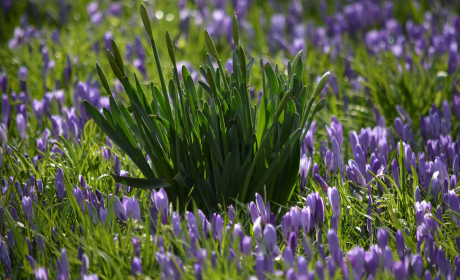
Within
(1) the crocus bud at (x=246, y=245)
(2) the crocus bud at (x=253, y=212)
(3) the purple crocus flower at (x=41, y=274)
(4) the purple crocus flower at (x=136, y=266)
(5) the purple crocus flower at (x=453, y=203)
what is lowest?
(3) the purple crocus flower at (x=41, y=274)

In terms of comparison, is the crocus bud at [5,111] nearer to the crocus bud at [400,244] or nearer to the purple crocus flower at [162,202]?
the purple crocus flower at [162,202]

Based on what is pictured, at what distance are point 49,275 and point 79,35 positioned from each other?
4.01 metres

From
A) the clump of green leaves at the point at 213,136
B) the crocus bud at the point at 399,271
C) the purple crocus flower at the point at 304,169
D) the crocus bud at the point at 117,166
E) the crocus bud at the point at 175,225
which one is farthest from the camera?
the crocus bud at the point at 117,166

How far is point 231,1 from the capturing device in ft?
21.3

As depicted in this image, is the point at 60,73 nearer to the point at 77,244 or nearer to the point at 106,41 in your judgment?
the point at 106,41

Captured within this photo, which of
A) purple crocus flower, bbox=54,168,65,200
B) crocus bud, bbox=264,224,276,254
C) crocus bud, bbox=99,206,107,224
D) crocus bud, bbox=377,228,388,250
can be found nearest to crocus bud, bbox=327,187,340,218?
crocus bud, bbox=377,228,388,250

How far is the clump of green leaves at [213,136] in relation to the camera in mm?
2115

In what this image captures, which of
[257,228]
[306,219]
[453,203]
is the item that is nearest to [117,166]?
[257,228]

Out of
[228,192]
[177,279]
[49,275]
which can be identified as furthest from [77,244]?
[228,192]

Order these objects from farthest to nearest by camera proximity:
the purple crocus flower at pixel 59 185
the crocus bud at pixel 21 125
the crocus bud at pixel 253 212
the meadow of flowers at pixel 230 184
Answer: the crocus bud at pixel 21 125, the purple crocus flower at pixel 59 185, the crocus bud at pixel 253 212, the meadow of flowers at pixel 230 184

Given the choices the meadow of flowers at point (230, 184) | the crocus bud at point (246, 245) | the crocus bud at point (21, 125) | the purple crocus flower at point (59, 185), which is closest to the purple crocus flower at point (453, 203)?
the meadow of flowers at point (230, 184)

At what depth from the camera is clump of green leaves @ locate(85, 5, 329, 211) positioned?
2115mm

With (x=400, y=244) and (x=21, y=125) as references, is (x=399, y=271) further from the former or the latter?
(x=21, y=125)

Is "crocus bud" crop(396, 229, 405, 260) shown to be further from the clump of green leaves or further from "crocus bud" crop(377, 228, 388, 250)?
the clump of green leaves
